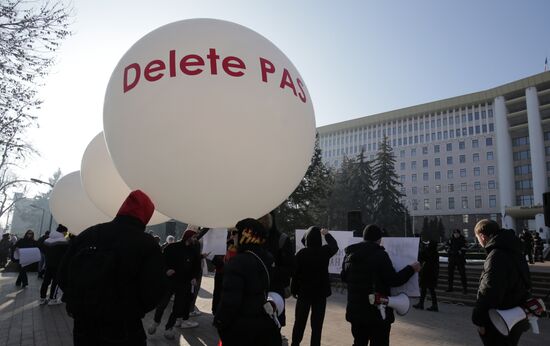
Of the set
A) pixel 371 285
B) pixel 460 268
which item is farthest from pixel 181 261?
pixel 460 268

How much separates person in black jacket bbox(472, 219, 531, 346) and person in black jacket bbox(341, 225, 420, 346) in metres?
0.62

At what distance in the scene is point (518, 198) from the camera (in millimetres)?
64438

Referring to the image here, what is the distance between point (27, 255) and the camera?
1104 cm

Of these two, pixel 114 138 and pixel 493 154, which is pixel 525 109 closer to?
pixel 493 154

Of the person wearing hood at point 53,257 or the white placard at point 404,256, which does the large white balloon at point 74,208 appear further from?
the white placard at point 404,256

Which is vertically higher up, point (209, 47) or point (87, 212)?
point (209, 47)

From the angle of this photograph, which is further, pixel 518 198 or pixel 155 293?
pixel 518 198

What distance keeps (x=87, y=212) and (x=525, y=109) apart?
76.4m

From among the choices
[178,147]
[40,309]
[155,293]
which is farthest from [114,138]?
[40,309]

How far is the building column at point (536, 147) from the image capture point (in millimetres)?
57594

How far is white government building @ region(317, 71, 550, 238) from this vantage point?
6128 centimetres

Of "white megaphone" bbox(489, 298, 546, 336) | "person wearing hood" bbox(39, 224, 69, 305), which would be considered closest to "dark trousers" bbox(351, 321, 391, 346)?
"white megaphone" bbox(489, 298, 546, 336)

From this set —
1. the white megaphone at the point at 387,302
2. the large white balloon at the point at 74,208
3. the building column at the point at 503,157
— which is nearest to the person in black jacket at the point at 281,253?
the white megaphone at the point at 387,302

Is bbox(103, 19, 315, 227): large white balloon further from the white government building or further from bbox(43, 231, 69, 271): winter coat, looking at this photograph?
the white government building
